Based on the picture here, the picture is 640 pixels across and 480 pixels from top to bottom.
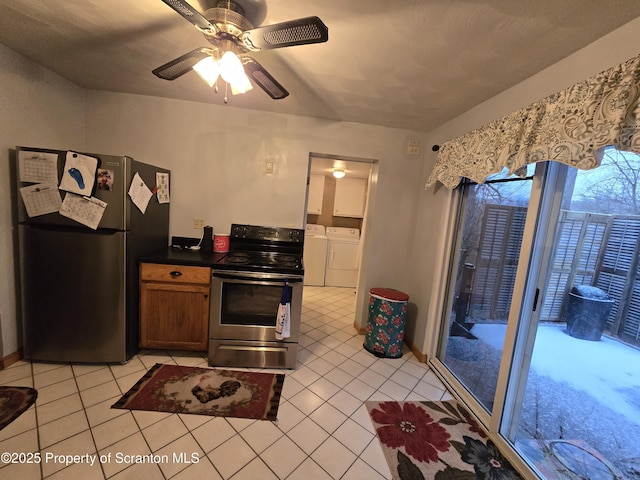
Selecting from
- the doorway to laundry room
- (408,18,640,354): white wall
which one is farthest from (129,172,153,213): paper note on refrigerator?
(408,18,640,354): white wall

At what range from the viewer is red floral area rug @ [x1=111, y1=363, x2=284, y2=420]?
5.40 feet

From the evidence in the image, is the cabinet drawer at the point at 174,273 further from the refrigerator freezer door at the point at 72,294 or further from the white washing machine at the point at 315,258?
the white washing machine at the point at 315,258

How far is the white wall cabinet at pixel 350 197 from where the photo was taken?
4.89m

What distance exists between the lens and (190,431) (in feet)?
4.91

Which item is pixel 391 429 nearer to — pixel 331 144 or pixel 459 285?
pixel 459 285

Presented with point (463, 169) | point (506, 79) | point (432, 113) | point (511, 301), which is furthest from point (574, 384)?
Answer: point (432, 113)

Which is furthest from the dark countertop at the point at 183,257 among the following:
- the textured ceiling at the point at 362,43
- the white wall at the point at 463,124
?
the white wall at the point at 463,124

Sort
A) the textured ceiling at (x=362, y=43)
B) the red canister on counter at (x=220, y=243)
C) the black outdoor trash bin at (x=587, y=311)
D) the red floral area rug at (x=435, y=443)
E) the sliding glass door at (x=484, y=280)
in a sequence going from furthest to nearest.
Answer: the red canister on counter at (x=220, y=243) → the sliding glass door at (x=484, y=280) → the red floral area rug at (x=435, y=443) → the black outdoor trash bin at (x=587, y=311) → the textured ceiling at (x=362, y=43)


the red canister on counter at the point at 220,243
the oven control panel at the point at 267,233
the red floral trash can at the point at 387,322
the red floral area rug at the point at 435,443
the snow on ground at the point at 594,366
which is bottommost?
the red floral area rug at the point at 435,443

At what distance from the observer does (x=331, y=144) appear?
2.64 meters

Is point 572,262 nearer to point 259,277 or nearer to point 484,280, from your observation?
point 484,280

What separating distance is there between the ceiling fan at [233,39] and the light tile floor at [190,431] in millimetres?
1963

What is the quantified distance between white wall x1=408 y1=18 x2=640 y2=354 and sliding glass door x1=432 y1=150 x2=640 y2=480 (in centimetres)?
42

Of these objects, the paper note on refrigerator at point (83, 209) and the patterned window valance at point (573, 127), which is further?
the paper note on refrigerator at point (83, 209)
